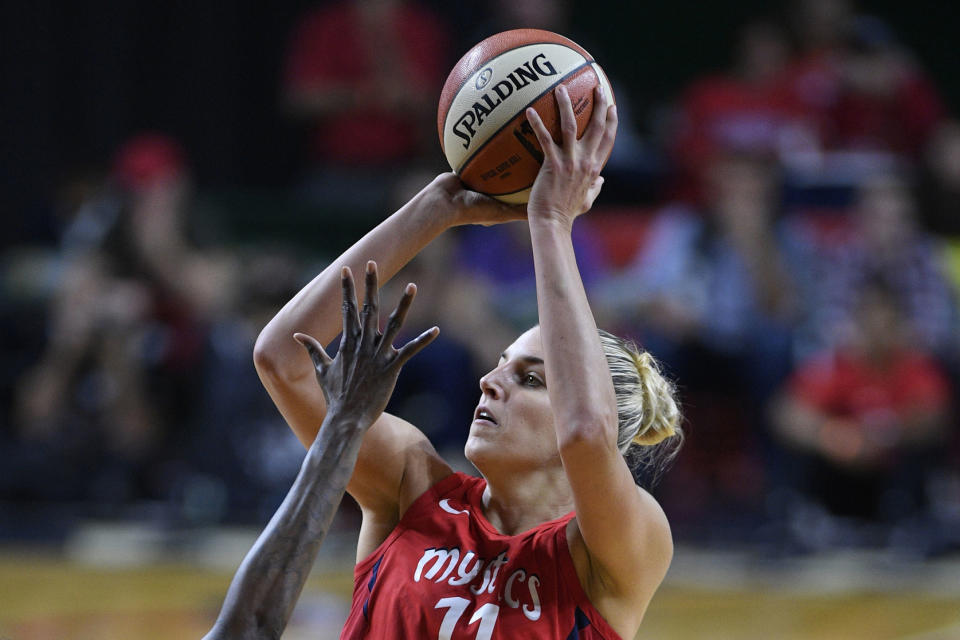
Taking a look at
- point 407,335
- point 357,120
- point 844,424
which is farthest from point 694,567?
point 357,120

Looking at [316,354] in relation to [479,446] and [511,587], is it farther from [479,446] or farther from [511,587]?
[511,587]

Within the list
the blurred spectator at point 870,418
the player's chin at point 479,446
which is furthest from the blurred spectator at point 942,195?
the player's chin at point 479,446

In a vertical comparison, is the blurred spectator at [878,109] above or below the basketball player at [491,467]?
below

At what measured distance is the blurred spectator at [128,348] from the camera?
24.1ft

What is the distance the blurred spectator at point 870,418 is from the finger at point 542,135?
4.59 metres

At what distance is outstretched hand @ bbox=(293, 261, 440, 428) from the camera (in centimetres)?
217

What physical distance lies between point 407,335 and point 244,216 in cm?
223

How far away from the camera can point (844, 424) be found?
6.70 m

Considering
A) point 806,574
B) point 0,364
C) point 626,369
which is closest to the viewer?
point 626,369

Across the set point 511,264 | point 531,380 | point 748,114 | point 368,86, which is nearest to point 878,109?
point 748,114

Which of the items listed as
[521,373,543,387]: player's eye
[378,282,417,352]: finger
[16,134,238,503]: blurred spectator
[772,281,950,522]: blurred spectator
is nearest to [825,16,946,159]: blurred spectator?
[772,281,950,522]: blurred spectator

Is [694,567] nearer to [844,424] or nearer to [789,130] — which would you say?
[844,424]

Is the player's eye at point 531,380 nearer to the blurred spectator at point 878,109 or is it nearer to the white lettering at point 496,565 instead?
the white lettering at point 496,565

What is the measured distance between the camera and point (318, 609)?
548 cm
